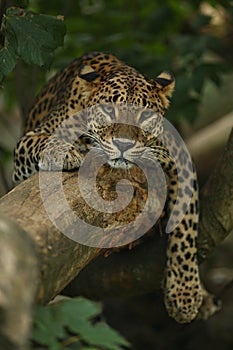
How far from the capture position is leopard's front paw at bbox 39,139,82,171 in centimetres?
574

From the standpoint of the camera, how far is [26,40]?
19.8 ft

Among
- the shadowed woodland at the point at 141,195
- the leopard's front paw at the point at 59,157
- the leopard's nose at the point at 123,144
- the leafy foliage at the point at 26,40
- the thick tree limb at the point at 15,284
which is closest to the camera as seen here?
the thick tree limb at the point at 15,284

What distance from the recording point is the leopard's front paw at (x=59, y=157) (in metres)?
5.74

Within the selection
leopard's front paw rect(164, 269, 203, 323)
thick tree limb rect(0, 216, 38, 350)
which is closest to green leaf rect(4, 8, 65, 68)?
leopard's front paw rect(164, 269, 203, 323)

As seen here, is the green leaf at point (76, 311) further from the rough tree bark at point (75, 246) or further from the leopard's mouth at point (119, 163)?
the leopard's mouth at point (119, 163)

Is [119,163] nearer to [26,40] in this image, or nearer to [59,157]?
[59,157]

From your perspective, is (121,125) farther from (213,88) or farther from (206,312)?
(213,88)

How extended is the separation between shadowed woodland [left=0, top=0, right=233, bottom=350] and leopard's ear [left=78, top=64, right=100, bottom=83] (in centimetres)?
26

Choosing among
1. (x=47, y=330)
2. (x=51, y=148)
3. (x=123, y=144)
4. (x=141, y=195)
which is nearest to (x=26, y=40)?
(x=51, y=148)

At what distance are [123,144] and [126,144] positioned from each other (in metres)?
0.02

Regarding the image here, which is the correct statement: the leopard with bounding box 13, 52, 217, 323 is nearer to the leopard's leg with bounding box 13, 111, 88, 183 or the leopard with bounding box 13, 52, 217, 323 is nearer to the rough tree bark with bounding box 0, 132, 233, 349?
the leopard's leg with bounding box 13, 111, 88, 183

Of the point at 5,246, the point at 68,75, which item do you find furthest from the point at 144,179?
the point at 5,246

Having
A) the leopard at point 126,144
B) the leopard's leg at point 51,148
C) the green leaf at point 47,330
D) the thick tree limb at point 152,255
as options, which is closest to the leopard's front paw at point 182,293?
the leopard at point 126,144

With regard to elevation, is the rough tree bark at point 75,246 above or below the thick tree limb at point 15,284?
below
